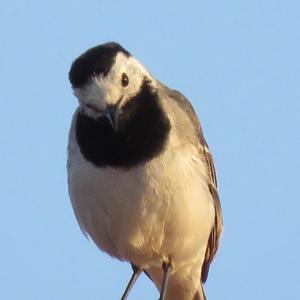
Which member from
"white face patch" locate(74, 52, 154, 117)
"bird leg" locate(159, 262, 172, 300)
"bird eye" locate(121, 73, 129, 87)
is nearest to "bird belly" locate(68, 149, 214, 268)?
"bird leg" locate(159, 262, 172, 300)

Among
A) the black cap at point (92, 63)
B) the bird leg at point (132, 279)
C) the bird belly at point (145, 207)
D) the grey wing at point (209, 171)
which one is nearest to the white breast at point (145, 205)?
the bird belly at point (145, 207)

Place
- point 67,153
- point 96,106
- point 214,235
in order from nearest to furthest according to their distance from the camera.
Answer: point 96,106, point 67,153, point 214,235

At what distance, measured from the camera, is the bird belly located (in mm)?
11734

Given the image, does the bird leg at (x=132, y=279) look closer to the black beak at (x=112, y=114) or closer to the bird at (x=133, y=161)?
the bird at (x=133, y=161)

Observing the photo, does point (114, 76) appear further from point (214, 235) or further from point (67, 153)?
point (214, 235)

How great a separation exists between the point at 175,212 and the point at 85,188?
2.81 feet

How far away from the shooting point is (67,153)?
12297 mm

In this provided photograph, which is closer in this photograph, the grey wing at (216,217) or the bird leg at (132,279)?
the grey wing at (216,217)

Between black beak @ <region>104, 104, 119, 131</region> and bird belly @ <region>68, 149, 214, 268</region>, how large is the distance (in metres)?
0.45

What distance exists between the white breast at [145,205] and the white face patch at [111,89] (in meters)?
0.53

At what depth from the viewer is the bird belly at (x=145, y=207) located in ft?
38.5

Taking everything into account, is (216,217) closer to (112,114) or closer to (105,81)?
(112,114)

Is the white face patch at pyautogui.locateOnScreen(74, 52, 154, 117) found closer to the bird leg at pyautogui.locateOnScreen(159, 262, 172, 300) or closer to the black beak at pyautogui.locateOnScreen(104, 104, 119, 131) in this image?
the black beak at pyautogui.locateOnScreen(104, 104, 119, 131)

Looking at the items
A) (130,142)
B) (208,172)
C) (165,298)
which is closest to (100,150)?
(130,142)
